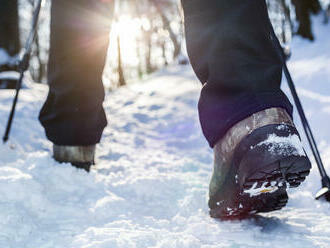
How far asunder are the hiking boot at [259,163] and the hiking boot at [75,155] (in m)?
0.80

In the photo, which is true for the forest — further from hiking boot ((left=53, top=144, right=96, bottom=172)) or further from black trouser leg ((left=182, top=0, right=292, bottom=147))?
black trouser leg ((left=182, top=0, right=292, bottom=147))

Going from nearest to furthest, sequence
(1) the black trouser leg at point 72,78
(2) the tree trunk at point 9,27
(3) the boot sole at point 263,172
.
Result: (3) the boot sole at point 263,172, (1) the black trouser leg at point 72,78, (2) the tree trunk at point 9,27

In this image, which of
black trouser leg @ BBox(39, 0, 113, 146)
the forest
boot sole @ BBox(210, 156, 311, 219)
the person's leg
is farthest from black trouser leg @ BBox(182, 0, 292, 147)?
the forest

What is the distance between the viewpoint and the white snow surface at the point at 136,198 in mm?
907

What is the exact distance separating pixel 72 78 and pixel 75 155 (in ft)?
1.19

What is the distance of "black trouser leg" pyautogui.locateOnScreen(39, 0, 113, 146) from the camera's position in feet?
5.06

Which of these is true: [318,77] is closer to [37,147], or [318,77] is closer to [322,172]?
[322,172]

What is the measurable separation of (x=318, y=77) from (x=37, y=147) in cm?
226

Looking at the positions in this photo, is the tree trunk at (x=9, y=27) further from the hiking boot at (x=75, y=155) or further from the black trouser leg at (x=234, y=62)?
the black trouser leg at (x=234, y=62)

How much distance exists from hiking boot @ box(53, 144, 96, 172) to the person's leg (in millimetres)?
763

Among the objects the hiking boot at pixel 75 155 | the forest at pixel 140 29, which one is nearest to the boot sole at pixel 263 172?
the hiking boot at pixel 75 155

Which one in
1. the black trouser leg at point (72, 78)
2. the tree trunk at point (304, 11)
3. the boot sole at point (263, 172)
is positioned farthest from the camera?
the tree trunk at point (304, 11)

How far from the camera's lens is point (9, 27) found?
3887 mm

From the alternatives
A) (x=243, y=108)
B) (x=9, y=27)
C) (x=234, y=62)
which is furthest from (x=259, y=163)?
(x=9, y=27)
